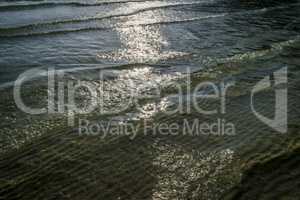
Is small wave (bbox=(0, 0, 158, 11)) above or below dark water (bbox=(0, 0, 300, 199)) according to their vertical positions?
above

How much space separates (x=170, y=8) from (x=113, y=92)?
7.92 m

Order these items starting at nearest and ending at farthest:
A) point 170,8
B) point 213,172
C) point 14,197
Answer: point 14,197, point 213,172, point 170,8

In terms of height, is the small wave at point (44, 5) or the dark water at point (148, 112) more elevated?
the small wave at point (44, 5)

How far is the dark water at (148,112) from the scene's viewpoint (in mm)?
4113

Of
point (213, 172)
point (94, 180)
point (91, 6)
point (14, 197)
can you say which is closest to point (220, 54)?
point (213, 172)

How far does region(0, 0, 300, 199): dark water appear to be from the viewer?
13.5ft

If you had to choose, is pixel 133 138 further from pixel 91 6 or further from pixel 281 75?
pixel 91 6

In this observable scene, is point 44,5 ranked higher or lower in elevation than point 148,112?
higher

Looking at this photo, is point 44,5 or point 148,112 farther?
point 44,5

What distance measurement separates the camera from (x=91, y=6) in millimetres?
13578

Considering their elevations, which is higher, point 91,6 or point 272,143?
point 91,6

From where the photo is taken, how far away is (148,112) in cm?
565

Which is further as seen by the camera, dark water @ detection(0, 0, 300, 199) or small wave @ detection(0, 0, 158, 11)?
small wave @ detection(0, 0, 158, 11)

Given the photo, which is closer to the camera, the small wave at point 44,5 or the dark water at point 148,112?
the dark water at point 148,112
